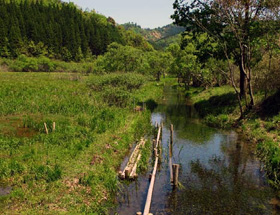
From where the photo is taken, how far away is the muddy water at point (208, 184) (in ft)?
44.8

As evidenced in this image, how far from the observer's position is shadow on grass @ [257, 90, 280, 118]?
27.1 metres

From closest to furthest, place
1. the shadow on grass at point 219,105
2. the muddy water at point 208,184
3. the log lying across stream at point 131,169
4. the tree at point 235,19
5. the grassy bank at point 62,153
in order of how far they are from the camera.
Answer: the grassy bank at point 62,153 → the muddy water at point 208,184 → the log lying across stream at point 131,169 → the tree at point 235,19 → the shadow on grass at point 219,105

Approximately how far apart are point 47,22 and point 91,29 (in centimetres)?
2718

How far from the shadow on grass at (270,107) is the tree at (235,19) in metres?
→ 1.52

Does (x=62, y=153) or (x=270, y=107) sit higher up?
(x=270, y=107)

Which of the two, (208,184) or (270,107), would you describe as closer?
(208,184)

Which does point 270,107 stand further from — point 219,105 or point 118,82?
point 118,82

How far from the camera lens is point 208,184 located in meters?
16.3

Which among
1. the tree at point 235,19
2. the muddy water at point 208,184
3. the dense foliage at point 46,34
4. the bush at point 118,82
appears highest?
the dense foliage at point 46,34

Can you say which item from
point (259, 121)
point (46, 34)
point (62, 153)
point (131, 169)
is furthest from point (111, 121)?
point (46, 34)

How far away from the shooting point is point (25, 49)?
11862 cm

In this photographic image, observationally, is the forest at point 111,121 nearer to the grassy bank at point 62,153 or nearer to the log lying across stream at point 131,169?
the grassy bank at point 62,153

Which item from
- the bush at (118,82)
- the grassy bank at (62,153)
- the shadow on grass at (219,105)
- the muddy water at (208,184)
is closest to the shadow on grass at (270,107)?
the muddy water at (208,184)

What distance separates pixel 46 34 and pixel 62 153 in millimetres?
128958
